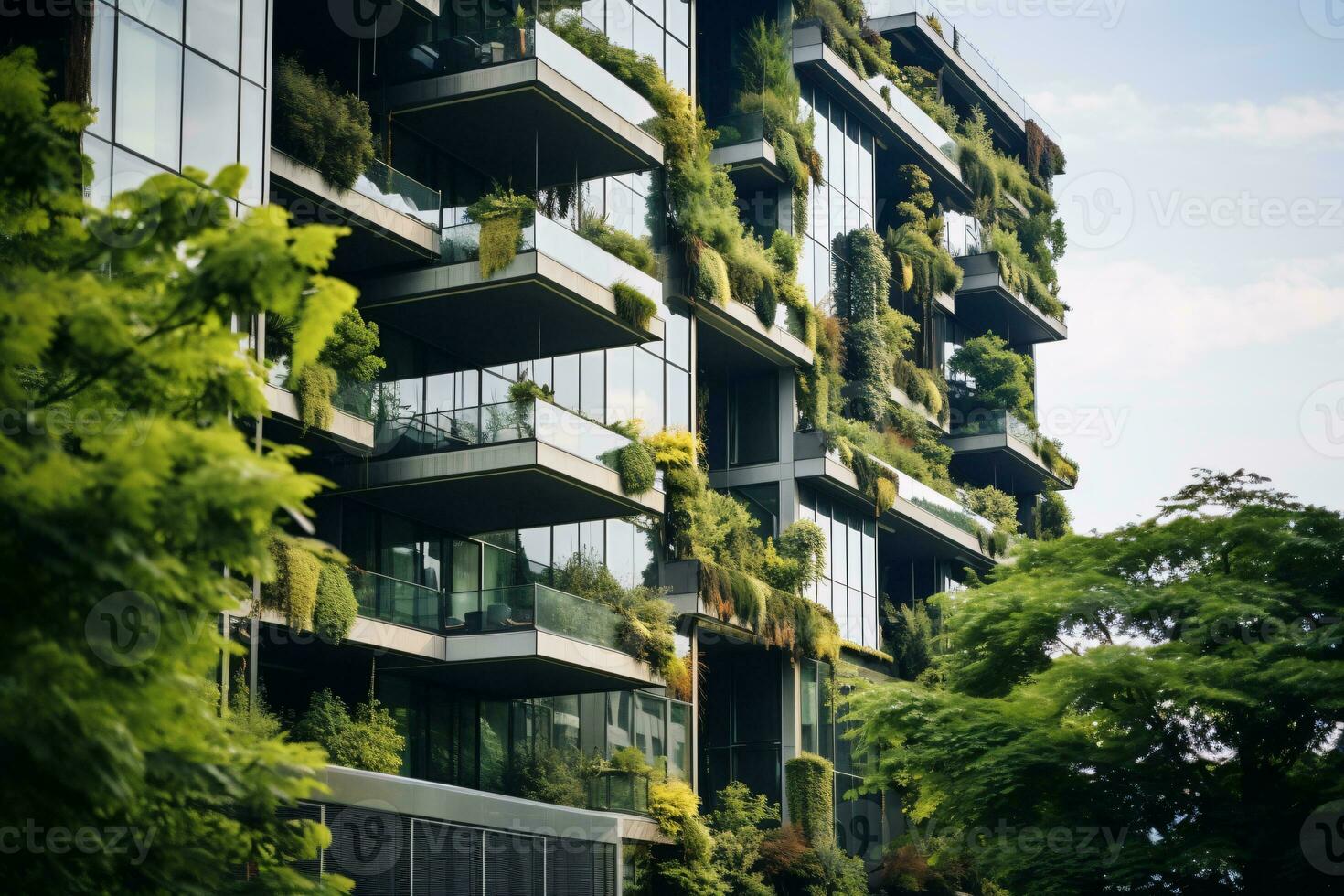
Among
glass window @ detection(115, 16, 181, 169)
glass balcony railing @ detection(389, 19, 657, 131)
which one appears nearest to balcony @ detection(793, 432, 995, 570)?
glass balcony railing @ detection(389, 19, 657, 131)

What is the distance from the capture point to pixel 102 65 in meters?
Result: 24.0

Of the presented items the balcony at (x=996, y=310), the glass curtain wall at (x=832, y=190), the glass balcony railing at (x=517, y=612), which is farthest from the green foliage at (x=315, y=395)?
the balcony at (x=996, y=310)

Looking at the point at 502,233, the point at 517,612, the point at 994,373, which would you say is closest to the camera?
the point at 517,612

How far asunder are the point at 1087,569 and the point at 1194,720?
16.4 ft

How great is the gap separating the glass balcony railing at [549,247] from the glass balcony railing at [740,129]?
1304 centimetres

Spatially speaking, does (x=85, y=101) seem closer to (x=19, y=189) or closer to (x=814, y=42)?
(x=19, y=189)

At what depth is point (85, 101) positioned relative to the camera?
2347cm

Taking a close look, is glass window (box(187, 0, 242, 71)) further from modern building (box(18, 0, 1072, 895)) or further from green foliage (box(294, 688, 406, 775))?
green foliage (box(294, 688, 406, 775))

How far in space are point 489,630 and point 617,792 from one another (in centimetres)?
495

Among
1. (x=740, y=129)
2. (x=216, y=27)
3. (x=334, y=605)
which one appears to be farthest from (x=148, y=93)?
(x=740, y=129)

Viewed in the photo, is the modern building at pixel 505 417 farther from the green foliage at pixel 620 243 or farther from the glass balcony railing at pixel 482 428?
the green foliage at pixel 620 243

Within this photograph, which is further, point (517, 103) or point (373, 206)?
point (517, 103)

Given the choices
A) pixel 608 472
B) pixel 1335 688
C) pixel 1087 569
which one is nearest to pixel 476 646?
pixel 608 472

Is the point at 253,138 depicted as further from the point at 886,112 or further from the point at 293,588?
the point at 886,112
